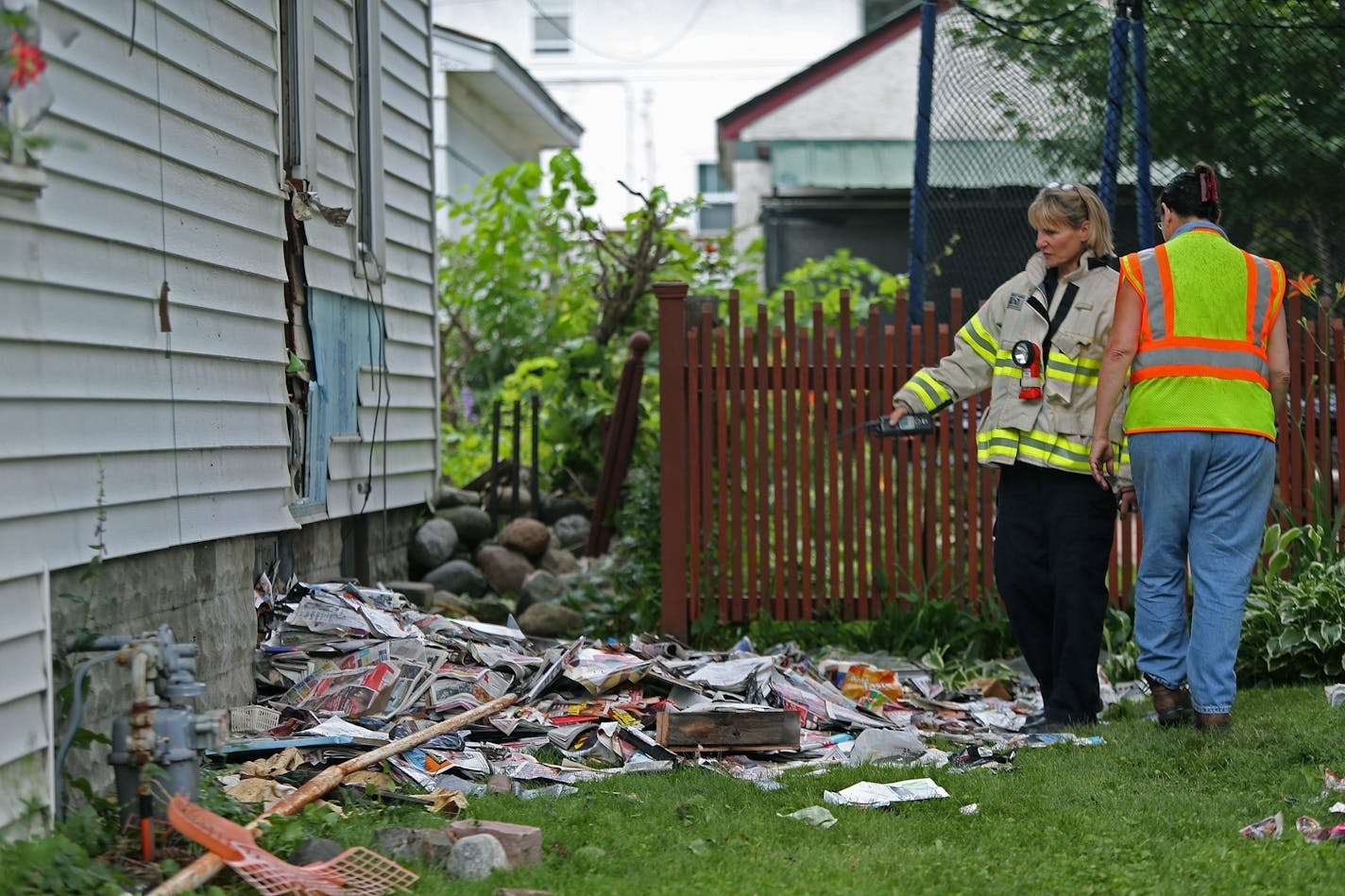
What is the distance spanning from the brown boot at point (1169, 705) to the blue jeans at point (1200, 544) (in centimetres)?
3

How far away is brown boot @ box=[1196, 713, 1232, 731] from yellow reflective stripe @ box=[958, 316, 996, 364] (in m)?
1.63

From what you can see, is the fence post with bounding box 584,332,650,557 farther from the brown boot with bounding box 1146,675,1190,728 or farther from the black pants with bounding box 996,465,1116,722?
the brown boot with bounding box 1146,675,1190,728

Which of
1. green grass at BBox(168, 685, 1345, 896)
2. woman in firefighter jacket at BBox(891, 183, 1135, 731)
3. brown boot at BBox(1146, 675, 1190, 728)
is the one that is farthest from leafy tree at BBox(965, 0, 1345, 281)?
green grass at BBox(168, 685, 1345, 896)

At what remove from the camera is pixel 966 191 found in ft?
32.5

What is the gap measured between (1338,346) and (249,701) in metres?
5.65

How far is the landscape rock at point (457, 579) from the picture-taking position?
9422 mm

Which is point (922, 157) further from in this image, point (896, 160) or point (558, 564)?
point (896, 160)

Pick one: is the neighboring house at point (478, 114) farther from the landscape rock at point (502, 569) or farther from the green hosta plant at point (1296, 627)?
the green hosta plant at point (1296, 627)

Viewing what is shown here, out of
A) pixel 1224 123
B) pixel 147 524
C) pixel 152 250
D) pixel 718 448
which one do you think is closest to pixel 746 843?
pixel 147 524

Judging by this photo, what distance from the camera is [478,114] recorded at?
1905 centimetres

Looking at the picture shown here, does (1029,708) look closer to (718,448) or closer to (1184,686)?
(1184,686)

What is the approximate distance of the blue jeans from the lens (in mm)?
5430

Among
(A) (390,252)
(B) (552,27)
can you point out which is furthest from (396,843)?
(B) (552,27)

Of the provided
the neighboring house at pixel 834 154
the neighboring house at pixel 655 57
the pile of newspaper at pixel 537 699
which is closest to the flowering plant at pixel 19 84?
the pile of newspaper at pixel 537 699
